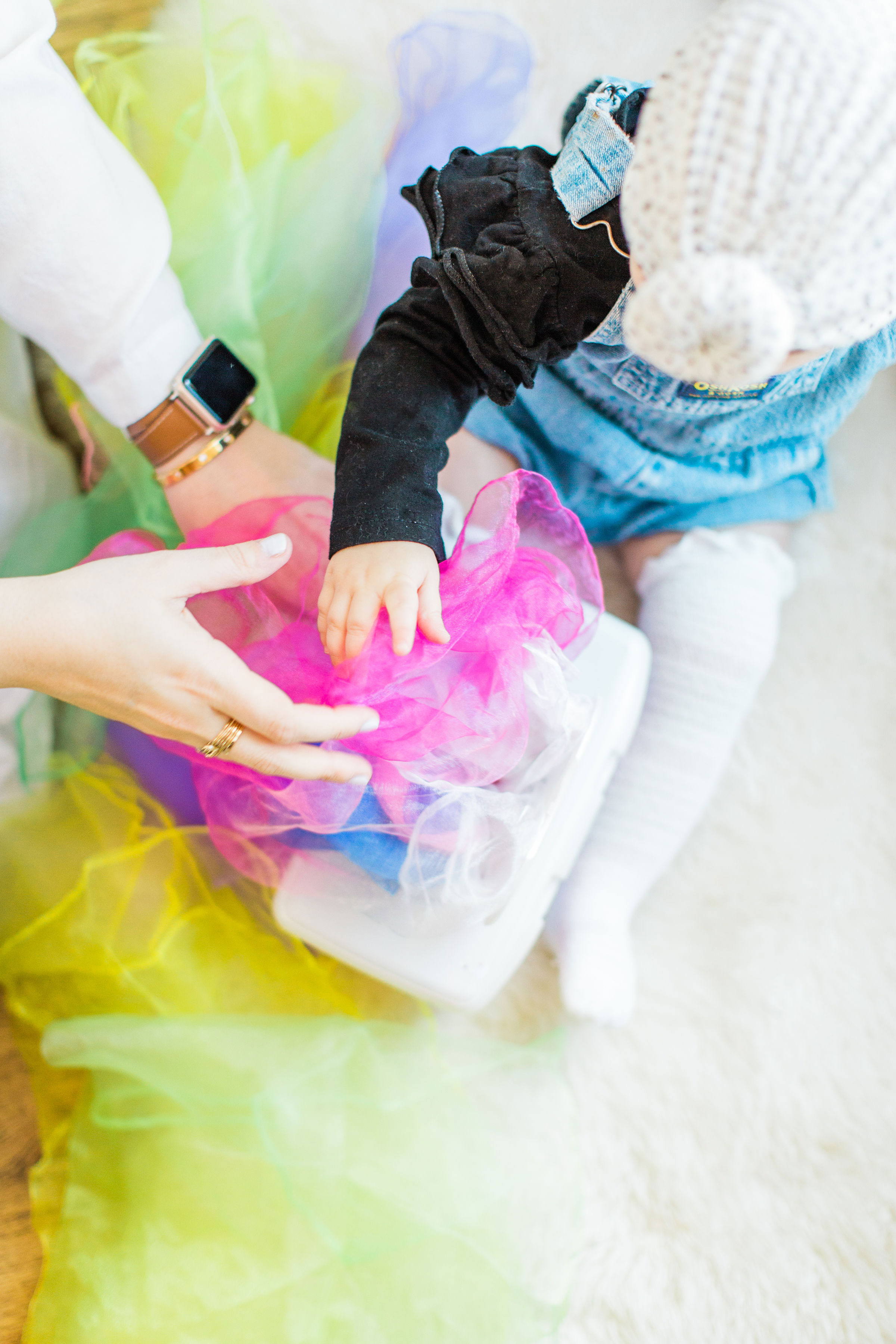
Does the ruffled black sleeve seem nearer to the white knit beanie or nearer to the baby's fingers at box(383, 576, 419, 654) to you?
the baby's fingers at box(383, 576, 419, 654)

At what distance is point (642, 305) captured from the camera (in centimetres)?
33

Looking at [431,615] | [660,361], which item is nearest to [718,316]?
[660,361]

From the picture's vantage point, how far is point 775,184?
31 centimetres

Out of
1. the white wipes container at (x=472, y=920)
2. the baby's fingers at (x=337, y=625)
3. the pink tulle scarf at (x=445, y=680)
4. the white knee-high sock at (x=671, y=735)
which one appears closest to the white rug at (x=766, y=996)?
the white knee-high sock at (x=671, y=735)

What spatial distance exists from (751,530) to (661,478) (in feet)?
0.40

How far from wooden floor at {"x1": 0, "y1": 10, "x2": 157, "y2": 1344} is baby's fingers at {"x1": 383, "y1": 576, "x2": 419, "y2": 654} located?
1.01 feet

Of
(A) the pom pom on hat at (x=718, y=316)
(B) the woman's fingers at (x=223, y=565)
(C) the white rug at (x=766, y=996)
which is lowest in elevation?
(C) the white rug at (x=766, y=996)

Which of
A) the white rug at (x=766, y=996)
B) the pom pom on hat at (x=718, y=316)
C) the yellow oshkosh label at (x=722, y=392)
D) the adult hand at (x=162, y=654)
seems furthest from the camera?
the white rug at (x=766, y=996)

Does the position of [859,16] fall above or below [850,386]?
above

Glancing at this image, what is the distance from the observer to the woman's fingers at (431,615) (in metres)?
0.45

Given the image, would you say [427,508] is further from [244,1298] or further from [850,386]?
[244,1298]

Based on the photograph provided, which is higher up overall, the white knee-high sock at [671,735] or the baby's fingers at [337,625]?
the baby's fingers at [337,625]

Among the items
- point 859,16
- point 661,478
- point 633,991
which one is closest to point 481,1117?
point 633,991

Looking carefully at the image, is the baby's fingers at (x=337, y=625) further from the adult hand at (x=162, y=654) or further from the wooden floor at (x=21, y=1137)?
the wooden floor at (x=21, y=1137)
